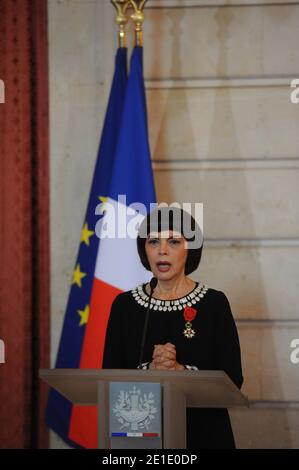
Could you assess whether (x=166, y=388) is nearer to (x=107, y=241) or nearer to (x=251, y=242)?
(x=107, y=241)

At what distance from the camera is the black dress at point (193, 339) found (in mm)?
2676

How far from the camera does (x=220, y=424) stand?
2.70 m

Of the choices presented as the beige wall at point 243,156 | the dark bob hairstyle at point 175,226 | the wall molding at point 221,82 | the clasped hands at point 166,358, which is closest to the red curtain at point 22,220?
the beige wall at point 243,156

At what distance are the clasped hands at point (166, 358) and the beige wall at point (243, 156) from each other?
1.40 metres

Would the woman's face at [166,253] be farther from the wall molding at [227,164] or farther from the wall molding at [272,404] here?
the wall molding at [272,404]

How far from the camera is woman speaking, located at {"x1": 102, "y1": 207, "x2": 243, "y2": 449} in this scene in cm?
268

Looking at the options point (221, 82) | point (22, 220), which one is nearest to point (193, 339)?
point (22, 220)

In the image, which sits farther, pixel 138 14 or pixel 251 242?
pixel 251 242

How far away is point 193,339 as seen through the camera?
2.71 meters

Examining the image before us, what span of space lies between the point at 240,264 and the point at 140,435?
1750 millimetres

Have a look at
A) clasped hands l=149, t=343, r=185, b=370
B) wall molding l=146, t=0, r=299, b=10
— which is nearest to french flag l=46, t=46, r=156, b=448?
wall molding l=146, t=0, r=299, b=10

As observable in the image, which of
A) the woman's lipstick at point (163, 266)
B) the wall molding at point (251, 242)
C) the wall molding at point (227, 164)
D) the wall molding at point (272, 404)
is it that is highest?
the wall molding at point (227, 164)

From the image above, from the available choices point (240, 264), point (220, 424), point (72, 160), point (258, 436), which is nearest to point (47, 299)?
point (72, 160)

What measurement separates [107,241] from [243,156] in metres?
0.85
